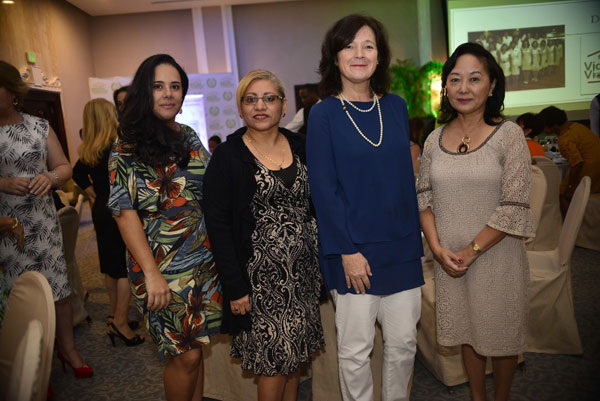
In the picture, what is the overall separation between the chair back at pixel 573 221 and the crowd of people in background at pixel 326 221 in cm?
82

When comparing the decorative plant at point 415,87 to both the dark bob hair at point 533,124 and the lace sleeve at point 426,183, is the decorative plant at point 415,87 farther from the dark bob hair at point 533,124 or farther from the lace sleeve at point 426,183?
the lace sleeve at point 426,183

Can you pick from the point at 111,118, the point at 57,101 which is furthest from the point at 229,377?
the point at 57,101

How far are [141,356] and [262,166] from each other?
2.10 meters

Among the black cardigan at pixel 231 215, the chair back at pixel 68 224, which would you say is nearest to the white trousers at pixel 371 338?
the black cardigan at pixel 231 215

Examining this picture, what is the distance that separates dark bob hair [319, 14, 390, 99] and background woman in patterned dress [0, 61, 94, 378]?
163 cm

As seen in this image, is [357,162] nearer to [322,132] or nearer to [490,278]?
[322,132]

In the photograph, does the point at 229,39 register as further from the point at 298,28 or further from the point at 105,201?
the point at 105,201

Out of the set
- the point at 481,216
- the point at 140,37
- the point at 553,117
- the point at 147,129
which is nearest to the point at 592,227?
the point at 553,117

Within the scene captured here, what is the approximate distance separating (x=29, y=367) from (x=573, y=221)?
8.52 feet

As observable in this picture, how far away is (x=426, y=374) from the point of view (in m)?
2.54

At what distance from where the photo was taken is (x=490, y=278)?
1.80 metres

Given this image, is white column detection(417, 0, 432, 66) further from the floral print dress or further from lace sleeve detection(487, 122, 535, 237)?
the floral print dress

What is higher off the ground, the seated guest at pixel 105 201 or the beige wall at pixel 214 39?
the beige wall at pixel 214 39

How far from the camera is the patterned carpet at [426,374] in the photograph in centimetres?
229
